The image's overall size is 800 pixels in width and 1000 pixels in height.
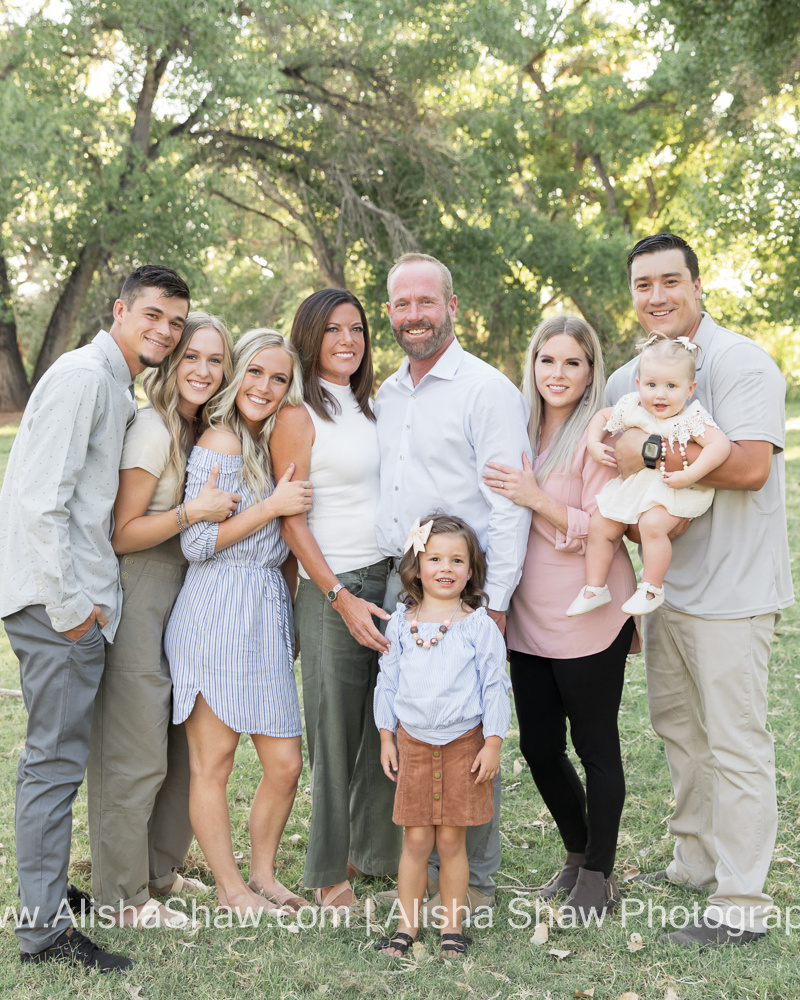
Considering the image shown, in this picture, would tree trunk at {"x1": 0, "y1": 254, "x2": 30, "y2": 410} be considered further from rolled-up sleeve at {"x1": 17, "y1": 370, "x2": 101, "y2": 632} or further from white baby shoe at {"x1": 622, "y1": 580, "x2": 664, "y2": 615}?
white baby shoe at {"x1": 622, "y1": 580, "x2": 664, "y2": 615}

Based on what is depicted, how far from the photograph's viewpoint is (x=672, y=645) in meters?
3.67

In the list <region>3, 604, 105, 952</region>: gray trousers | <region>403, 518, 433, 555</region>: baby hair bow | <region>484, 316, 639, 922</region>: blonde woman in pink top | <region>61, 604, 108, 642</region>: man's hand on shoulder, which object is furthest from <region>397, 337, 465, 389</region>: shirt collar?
<region>3, 604, 105, 952</region>: gray trousers

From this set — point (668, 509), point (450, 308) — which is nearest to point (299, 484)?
point (450, 308)

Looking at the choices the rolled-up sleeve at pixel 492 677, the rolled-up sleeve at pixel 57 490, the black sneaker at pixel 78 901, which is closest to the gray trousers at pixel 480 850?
the rolled-up sleeve at pixel 492 677

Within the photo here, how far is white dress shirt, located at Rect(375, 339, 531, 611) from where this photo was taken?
138 inches

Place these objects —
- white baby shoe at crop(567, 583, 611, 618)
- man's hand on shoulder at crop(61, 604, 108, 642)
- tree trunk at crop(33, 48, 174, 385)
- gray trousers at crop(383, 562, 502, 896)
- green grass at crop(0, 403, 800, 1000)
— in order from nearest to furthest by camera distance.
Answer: green grass at crop(0, 403, 800, 1000), man's hand on shoulder at crop(61, 604, 108, 642), white baby shoe at crop(567, 583, 611, 618), gray trousers at crop(383, 562, 502, 896), tree trunk at crop(33, 48, 174, 385)

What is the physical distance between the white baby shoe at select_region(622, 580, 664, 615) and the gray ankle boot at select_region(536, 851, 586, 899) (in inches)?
46.3

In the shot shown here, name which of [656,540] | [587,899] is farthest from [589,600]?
[587,899]

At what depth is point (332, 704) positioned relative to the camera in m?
3.75

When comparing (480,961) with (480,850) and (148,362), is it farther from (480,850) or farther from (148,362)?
(148,362)

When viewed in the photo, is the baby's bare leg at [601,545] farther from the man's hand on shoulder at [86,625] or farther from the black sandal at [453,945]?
the man's hand on shoulder at [86,625]

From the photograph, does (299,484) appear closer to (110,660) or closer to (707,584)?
(110,660)

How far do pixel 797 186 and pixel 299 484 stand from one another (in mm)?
14511

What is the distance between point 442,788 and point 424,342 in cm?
173
